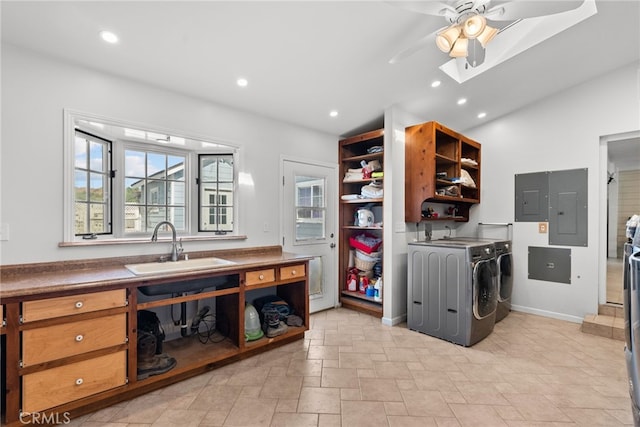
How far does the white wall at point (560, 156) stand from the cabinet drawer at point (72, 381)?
14.7ft

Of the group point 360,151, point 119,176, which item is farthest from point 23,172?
point 360,151

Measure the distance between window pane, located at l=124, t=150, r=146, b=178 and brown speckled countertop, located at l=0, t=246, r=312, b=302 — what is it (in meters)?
0.76

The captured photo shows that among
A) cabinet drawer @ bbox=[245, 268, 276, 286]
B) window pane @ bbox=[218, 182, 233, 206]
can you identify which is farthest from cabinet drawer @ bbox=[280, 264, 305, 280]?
window pane @ bbox=[218, 182, 233, 206]

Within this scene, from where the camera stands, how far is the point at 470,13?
1690mm

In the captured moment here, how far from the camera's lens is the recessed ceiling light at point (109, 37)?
185cm

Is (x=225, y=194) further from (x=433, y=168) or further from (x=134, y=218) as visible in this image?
(x=433, y=168)

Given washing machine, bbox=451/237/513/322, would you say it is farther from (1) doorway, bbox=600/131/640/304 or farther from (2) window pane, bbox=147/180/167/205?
(2) window pane, bbox=147/180/167/205

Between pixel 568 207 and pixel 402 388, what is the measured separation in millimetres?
3166

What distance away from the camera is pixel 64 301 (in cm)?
162

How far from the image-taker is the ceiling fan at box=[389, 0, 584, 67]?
151 centimetres

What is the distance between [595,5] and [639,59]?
144cm

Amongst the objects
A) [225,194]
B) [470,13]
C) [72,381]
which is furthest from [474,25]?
[72,381]

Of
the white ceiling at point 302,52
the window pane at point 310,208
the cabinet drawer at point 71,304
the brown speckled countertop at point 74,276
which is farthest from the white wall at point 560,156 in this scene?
the cabinet drawer at point 71,304

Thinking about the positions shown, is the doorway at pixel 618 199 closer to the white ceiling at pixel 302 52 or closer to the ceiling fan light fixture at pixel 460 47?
the white ceiling at pixel 302 52
